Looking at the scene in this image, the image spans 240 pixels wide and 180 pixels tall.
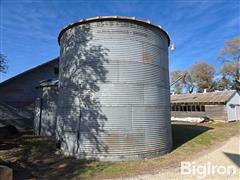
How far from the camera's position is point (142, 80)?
28.5 ft

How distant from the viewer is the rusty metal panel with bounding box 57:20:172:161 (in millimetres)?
8156

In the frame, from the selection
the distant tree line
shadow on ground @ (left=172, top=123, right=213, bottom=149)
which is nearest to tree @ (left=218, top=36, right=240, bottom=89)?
the distant tree line

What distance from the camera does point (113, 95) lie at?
833 cm

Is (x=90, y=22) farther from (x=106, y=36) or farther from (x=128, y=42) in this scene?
(x=128, y=42)

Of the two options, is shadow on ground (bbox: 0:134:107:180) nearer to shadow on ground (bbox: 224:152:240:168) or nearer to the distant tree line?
shadow on ground (bbox: 224:152:240:168)

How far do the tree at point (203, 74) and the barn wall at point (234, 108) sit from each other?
1900 centimetres

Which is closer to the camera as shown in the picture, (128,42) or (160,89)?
(128,42)

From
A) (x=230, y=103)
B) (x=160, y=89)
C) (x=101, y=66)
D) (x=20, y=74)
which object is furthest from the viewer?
(x=230, y=103)

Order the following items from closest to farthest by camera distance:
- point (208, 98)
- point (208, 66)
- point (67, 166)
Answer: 1. point (67, 166)
2. point (208, 98)
3. point (208, 66)

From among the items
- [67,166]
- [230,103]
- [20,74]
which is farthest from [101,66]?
[230,103]

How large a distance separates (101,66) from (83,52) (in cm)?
114

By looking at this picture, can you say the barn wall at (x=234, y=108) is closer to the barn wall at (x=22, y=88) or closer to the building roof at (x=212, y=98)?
the building roof at (x=212, y=98)

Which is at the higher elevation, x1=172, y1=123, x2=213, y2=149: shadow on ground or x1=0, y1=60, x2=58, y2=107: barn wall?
x1=0, y1=60, x2=58, y2=107: barn wall

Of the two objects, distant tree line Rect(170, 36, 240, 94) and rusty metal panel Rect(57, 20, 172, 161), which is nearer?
rusty metal panel Rect(57, 20, 172, 161)
